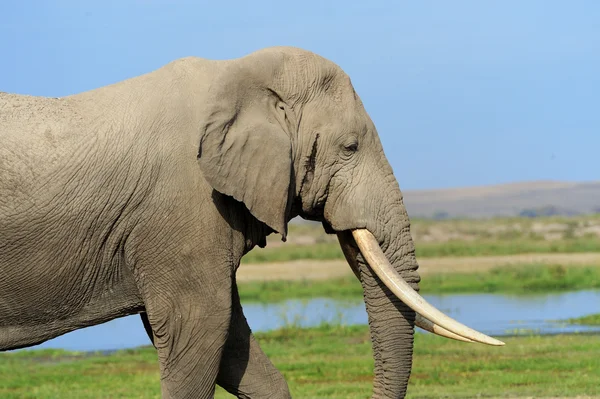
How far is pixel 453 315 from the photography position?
71.2ft

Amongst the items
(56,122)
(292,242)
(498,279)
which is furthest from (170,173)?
(292,242)

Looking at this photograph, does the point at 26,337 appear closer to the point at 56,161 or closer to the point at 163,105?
the point at 56,161

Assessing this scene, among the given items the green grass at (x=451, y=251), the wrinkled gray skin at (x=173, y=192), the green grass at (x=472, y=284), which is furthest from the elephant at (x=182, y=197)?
the green grass at (x=451, y=251)

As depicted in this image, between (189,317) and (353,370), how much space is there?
23.0 feet

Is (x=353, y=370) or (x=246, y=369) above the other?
(x=246, y=369)

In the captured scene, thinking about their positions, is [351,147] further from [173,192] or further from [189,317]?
[189,317]

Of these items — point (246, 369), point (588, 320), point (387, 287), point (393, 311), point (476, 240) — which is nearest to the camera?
point (387, 287)

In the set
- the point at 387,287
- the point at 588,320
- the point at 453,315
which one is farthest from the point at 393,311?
the point at 453,315

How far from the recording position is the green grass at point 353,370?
12.2 meters

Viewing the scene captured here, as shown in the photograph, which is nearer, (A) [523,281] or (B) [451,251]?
(A) [523,281]

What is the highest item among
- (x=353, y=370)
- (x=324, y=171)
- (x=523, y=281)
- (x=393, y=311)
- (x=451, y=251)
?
(x=324, y=171)

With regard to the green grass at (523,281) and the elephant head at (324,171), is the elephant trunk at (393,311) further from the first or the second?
the green grass at (523,281)

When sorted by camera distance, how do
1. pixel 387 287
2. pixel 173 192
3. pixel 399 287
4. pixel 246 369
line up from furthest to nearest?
pixel 246 369
pixel 387 287
pixel 399 287
pixel 173 192

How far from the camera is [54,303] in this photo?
7.20m
